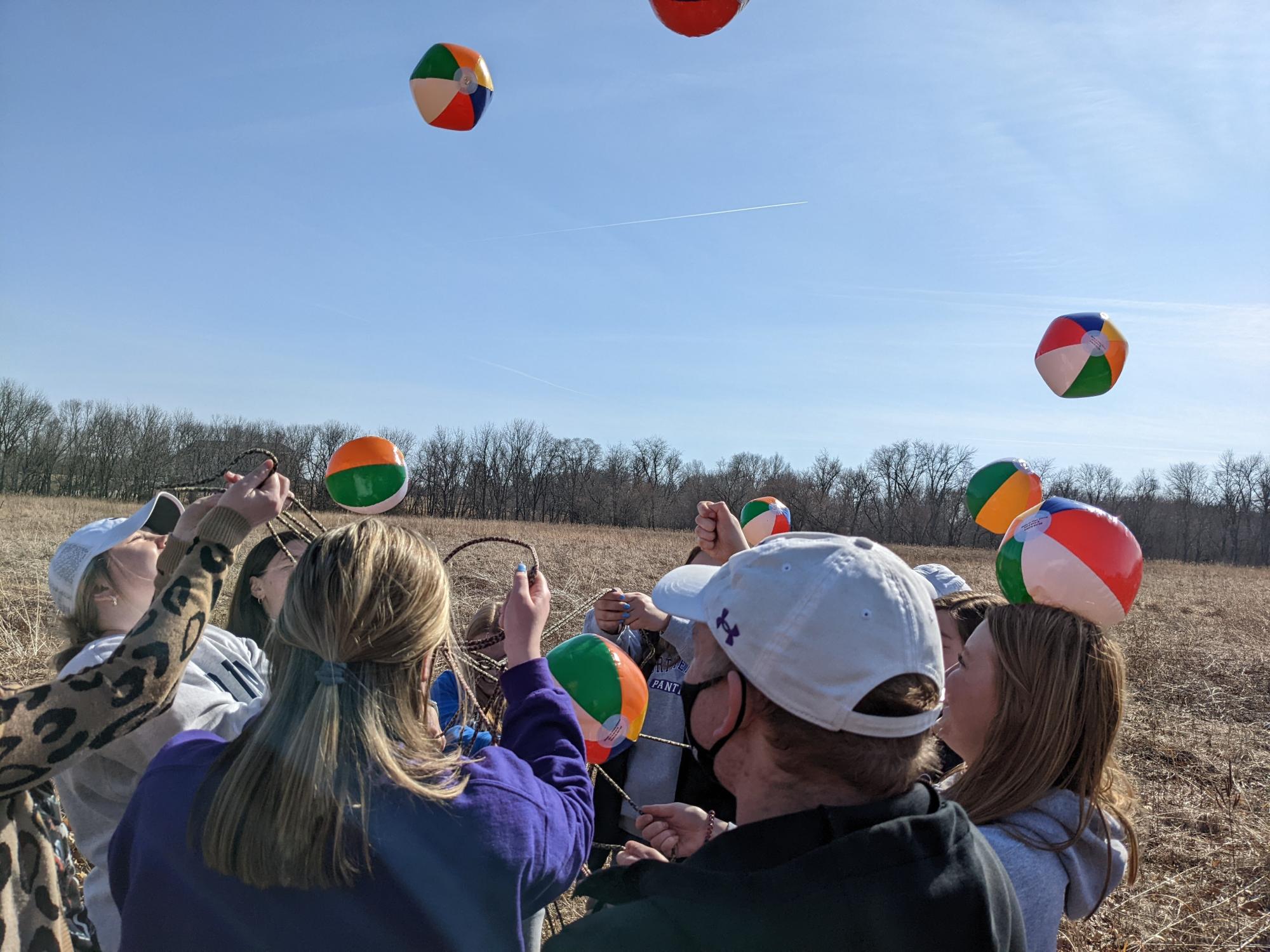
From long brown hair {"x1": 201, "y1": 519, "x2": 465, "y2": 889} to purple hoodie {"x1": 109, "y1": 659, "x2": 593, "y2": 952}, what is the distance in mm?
31

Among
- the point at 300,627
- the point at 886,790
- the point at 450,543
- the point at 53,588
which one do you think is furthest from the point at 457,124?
the point at 450,543

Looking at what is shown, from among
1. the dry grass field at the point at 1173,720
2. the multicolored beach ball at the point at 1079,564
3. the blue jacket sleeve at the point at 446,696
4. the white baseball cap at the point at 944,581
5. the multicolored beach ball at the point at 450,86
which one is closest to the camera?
the multicolored beach ball at the point at 1079,564

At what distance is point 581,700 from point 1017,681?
145 cm

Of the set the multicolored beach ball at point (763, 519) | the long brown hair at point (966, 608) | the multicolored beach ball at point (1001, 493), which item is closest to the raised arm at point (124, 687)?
the long brown hair at point (966, 608)

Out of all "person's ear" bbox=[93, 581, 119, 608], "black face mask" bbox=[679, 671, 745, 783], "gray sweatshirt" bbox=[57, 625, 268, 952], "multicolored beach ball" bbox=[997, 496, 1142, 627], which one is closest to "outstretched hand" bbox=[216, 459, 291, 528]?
"gray sweatshirt" bbox=[57, 625, 268, 952]

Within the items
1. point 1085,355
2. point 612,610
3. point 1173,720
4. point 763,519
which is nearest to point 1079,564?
point 612,610

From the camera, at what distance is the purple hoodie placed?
4.24 feet

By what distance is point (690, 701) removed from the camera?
61.9 inches

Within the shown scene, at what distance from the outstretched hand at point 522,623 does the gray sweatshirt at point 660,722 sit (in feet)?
4.56

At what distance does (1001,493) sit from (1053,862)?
3.84 m

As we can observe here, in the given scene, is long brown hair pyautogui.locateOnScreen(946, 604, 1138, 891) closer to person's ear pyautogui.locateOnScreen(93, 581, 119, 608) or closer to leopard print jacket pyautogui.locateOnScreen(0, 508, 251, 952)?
leopard print jacket pyautogui.locateOnScreen(0, 508, 251, 952)

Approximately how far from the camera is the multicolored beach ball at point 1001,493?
5.31 meters

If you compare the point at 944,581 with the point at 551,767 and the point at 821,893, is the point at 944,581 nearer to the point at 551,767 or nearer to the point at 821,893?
the point at 551,767

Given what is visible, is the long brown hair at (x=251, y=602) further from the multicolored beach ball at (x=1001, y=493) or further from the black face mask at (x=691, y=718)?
the multicolored beach ball at (x=1001, y=493)
